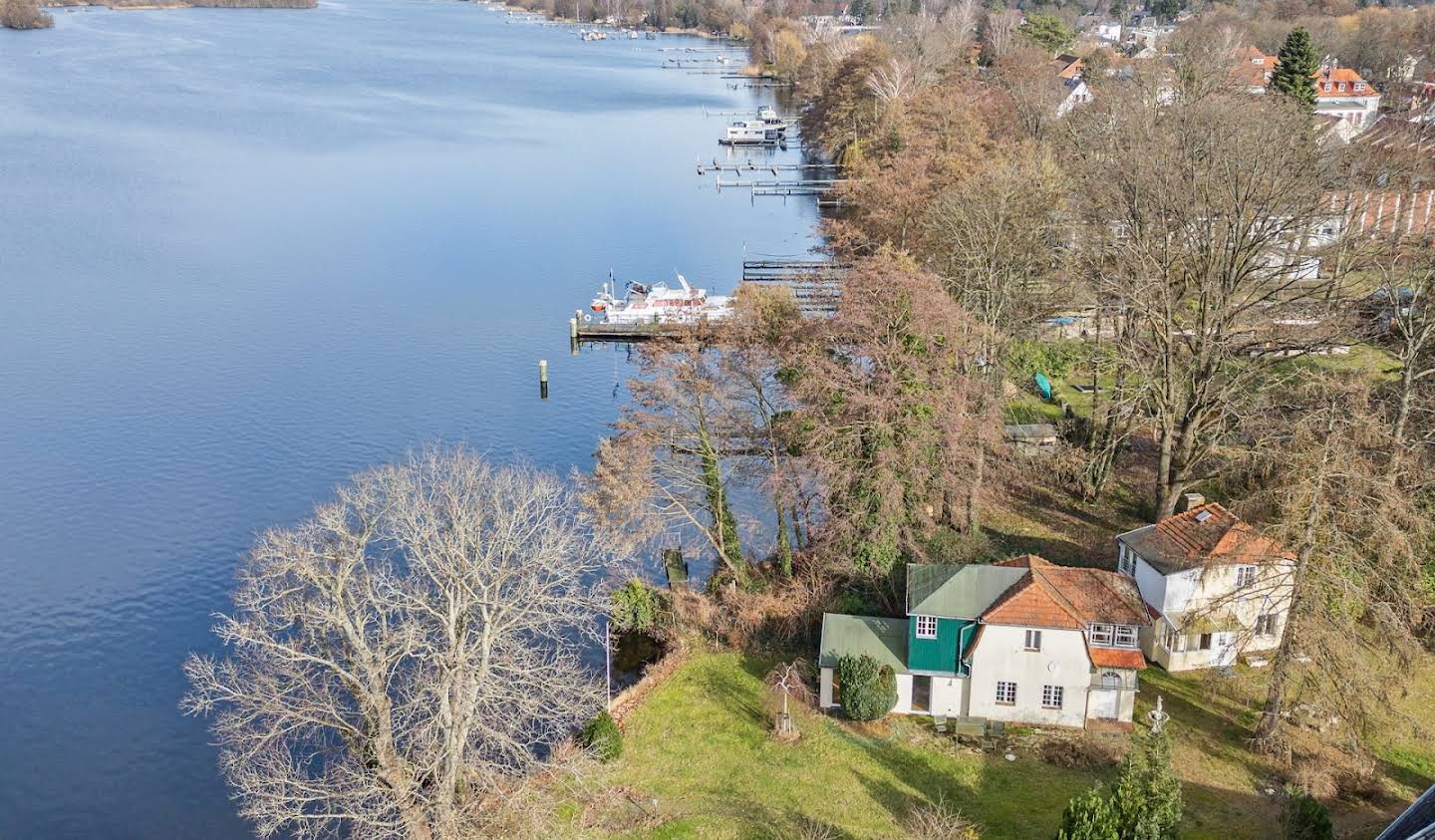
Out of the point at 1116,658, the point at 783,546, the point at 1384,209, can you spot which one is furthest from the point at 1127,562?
the point at 1384,209

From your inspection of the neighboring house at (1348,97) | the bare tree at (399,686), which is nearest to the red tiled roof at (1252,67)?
the neighboring house at (1348,97)

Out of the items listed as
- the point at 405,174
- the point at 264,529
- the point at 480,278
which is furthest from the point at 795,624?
the point at 405,174

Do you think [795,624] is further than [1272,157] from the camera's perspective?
No

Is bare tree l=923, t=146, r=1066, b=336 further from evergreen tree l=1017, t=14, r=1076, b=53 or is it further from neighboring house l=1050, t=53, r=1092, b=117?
evergreen tree l=1017, t=14, r=1076, b=53

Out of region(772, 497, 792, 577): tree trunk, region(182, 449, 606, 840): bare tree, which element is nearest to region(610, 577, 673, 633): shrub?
region(182, 449, 606, 840): bare tree

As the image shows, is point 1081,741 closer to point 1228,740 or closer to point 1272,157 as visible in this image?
point 1228,740

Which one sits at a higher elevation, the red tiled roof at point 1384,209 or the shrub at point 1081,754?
the red tiled roof at point 1384,209

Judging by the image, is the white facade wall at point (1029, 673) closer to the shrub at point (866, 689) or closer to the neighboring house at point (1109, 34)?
the shrub at point (866, 689)

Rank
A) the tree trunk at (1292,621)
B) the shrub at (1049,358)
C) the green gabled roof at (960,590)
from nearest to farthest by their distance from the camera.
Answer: the tree trunk at (1292,621)
the green gabled roof at (960,590)
the shrub at (1049,358)
